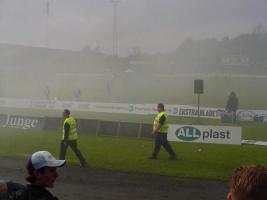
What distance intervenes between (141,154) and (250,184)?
13.6 metres

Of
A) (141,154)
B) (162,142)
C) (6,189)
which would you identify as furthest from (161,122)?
(6,189)

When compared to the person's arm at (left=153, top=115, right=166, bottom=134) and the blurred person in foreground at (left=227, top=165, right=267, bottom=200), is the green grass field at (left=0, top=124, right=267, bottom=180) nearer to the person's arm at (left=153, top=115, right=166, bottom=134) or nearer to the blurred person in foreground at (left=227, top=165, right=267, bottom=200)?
the person's arm at (left=153, top=115, right=166, bottom=134)

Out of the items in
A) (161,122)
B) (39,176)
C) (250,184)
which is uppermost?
(250,184)

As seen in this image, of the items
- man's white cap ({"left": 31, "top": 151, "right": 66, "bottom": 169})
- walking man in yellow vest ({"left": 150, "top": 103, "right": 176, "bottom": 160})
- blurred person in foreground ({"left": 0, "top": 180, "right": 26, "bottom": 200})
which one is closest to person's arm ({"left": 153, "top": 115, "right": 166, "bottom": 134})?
walking man in yellow vest ({"left": 150, "top": 103, "right": 176, "bottom": 160})

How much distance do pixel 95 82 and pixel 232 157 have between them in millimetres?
46550

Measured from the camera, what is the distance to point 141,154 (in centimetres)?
1572

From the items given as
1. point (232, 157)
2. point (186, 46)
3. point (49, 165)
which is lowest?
point (232, 157)

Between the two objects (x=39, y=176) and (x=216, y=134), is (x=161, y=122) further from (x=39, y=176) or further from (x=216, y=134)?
(x=39, y=176)

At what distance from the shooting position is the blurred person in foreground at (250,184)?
2229mm

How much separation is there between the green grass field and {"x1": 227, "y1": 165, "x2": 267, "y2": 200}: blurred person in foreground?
9.70 m

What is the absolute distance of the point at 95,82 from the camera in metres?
61.1

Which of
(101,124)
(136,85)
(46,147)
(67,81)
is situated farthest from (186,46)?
(46,147)

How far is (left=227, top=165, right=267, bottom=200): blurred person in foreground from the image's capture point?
223 cm

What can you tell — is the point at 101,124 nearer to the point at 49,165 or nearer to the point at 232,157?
the point at 232,157
